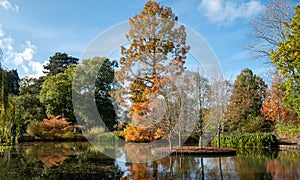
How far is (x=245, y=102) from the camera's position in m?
17.5

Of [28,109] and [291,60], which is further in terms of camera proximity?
[28,109]

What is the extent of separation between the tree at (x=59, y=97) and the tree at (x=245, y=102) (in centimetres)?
1346

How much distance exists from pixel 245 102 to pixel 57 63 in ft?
83.5

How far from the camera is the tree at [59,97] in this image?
922 inches

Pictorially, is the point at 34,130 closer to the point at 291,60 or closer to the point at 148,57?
the point at 148,57

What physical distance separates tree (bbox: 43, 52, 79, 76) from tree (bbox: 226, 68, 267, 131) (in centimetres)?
2169

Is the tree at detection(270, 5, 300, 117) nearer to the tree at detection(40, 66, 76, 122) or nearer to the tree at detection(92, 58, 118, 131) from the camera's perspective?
the tree at detection(92, 58, 118, 131)

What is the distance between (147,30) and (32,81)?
24.4 meters

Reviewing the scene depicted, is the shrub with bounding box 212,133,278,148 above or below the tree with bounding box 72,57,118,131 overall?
below

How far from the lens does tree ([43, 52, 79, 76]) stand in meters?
34.4

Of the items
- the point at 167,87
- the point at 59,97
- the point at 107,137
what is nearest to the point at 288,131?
the point at 167,87

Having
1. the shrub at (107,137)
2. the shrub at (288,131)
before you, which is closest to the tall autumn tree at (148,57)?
the shrub at (288,131)

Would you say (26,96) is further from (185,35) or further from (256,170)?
(256,170)

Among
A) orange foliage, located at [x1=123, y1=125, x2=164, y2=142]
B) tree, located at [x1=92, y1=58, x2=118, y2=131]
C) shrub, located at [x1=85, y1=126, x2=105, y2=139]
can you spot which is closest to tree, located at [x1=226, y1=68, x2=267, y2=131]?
orange foliage, located at [x1=123, y1=125, x2=164, y2=142]
